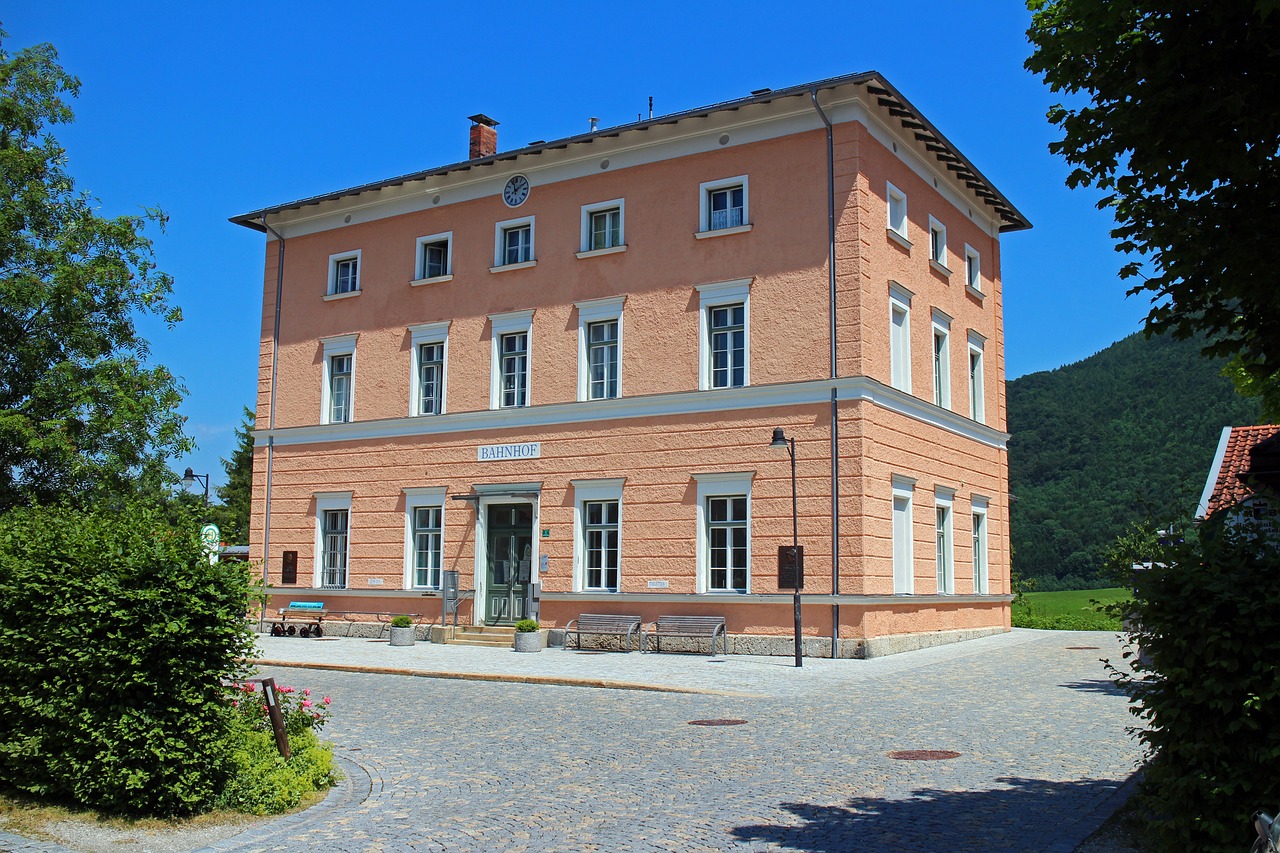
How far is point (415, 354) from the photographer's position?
2720 cm

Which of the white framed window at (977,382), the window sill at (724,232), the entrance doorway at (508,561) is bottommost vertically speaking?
the entrance doorway at (508,561)

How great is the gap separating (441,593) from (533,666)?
6405 millimetres

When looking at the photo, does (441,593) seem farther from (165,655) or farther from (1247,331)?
(1247,331)

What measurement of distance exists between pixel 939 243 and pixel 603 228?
7.58m

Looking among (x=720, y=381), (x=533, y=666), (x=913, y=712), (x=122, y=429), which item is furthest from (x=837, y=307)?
(x=122, y=429)

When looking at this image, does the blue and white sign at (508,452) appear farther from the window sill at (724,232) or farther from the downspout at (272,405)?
the downspout at (272,405)

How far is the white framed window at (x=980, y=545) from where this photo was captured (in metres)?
27.2

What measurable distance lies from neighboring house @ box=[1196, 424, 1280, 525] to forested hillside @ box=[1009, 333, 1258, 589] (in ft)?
95.4

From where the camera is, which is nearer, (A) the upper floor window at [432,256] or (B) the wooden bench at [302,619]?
(B) the wooden bench at [302,619]

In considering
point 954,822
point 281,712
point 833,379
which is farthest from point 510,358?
point 954,822

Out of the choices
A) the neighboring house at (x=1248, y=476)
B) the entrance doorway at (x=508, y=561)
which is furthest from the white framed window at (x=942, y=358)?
the entrance doorway at (x=508, y=561)

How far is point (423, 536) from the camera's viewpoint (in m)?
26.7

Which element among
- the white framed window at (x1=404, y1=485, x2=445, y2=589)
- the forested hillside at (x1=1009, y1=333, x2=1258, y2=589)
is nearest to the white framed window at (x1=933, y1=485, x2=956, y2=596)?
the white framed window at (x1=404, y1=485, x2=445, y2=589)

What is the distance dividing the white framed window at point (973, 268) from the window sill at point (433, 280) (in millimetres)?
12224
